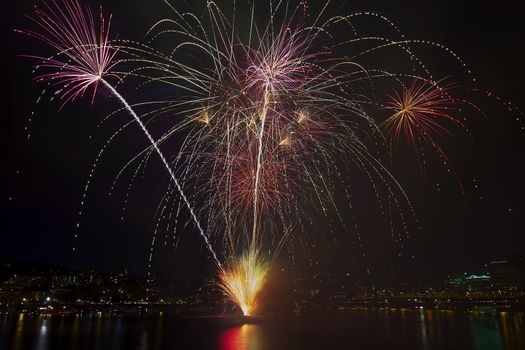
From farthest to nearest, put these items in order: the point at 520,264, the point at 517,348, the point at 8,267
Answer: the point at 8,267 < the point at 520,264 < the point at 517,348

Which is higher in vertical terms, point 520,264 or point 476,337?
point 520,264

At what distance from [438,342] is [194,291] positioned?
139 meters

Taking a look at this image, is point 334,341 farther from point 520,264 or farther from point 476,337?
point 520,264

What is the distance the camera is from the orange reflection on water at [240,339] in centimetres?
2878

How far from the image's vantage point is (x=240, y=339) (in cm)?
3281

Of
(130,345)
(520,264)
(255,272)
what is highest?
(520,264)

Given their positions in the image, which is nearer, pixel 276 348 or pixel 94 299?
pixel 276 348

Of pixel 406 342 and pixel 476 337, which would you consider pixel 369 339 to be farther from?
pixel 476 337

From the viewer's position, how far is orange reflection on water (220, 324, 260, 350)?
2878 centimetres

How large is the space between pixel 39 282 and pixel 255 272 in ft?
397

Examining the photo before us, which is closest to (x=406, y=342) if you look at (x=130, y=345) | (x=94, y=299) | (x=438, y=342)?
(x=438, y=342)

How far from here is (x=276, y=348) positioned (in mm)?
27938

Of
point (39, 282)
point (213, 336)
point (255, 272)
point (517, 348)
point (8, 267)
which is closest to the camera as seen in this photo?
point (517, 348)

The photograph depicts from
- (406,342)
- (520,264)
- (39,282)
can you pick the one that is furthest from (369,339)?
(39,282)
